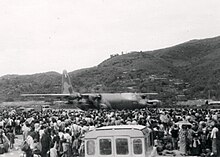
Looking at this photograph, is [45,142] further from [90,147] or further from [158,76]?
[158,76]

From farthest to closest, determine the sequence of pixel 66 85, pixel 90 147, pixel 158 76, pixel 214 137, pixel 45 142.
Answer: pixel 158 76
pixel 66 85
pixel 214 137
pixel 45 142
pixel 90 147

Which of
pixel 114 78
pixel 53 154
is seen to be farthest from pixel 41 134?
pixel 114 78

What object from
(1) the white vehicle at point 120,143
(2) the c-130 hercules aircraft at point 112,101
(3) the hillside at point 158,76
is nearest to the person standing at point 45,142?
(1) the white vehicle at point 120,143

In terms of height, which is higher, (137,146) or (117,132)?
(117,132)

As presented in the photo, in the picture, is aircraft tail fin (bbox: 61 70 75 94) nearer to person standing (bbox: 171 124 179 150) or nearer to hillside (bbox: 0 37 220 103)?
hillside (bbox: 0 37 220 103)

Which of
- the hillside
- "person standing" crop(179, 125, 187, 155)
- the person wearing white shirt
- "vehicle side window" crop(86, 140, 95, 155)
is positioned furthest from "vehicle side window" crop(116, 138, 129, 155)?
the hillside

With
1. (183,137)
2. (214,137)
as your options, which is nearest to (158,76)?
(183,137)

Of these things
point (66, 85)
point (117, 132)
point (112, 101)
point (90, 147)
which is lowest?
point (90, 147)

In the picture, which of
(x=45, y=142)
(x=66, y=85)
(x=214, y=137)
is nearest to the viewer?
(x=45, y=142)

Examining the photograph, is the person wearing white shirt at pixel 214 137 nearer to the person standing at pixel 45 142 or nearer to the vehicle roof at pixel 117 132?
the vehicle roof at pixel 117 132
